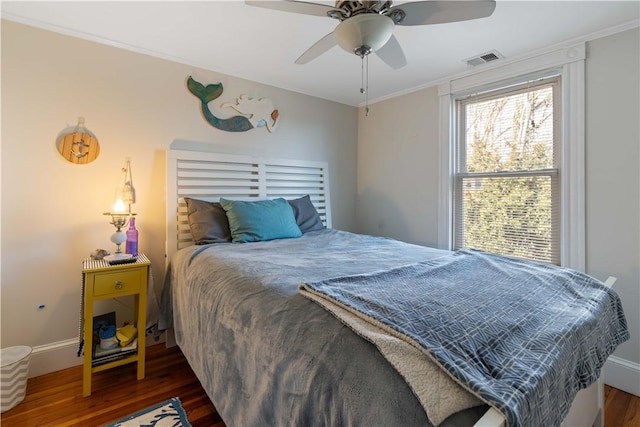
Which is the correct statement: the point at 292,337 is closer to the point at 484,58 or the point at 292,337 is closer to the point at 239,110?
the point at 239,110

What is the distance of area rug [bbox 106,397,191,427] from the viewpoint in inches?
63.2

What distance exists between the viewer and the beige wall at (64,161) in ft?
6.54

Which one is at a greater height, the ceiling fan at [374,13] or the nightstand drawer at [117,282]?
the ceiling fan at [374,13]

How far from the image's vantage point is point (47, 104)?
2.08m

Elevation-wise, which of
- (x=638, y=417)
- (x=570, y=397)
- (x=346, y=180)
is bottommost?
(x=638, y=417)

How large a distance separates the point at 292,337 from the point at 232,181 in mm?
2052

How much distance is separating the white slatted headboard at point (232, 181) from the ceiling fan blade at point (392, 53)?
58.3 inches

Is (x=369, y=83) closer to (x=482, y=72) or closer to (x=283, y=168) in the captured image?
(x=482, y=72)

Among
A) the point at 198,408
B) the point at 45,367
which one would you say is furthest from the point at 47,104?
the point at 198,408

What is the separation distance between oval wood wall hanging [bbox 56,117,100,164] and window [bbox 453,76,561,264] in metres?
3.05

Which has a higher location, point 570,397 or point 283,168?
point 283,168

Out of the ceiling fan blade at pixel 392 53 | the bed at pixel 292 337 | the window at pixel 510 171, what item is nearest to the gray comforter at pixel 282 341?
the bed at pixel 292 337

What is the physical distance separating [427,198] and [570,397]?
7.70 ft

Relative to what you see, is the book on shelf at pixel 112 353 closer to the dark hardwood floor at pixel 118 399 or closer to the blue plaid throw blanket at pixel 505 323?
the dark hardwood floor at pixel 118 399
